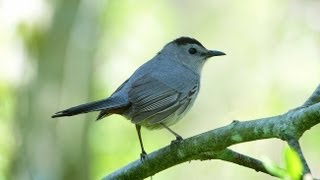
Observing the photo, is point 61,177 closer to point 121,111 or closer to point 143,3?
point 121,111

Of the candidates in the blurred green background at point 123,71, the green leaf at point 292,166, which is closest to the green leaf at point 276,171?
the green leaf at point 292,166

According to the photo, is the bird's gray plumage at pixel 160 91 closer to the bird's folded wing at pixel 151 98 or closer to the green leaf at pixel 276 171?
the bird's folded wing at pixel 151 98

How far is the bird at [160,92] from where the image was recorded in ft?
16.7

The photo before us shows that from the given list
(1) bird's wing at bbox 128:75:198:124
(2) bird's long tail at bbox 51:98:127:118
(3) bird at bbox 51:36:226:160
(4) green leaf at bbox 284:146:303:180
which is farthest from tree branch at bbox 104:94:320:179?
(4) green leaf at bbox 284:146:303:180

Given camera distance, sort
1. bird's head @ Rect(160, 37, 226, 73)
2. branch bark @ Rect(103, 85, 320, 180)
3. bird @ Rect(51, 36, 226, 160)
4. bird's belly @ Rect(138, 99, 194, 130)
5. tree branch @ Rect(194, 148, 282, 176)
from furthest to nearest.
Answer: bird's head @ Rect(160, 37, 226, 73)
bird's belly @ Rect(138, 99, 194, 130)
bird @ Rect(51, 36, 226, 160)
tree branch @ Rect(194, 148, 282, 176)
branch bark @ Rect(103, 85, 320, 180)

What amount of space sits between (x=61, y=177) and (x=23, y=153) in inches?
20.1

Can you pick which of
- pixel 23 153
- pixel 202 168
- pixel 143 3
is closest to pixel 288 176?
pixel 23 153

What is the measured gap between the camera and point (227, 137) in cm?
380

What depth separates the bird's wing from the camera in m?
5.12

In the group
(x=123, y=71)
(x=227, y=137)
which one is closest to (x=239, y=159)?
(x=227, y=137)

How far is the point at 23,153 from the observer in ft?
27.1

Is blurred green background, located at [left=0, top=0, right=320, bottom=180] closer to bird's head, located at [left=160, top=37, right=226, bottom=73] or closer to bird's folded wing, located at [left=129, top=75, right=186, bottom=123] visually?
bird's head, located at [left=160, top=37, right=226, bottom=73]

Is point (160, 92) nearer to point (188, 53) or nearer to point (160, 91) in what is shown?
point (160, 91)

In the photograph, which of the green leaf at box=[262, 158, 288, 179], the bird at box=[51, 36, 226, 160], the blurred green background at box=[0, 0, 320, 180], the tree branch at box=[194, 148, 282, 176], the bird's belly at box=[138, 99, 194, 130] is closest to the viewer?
the green leaf at box=[262, 158, 288, 179]
